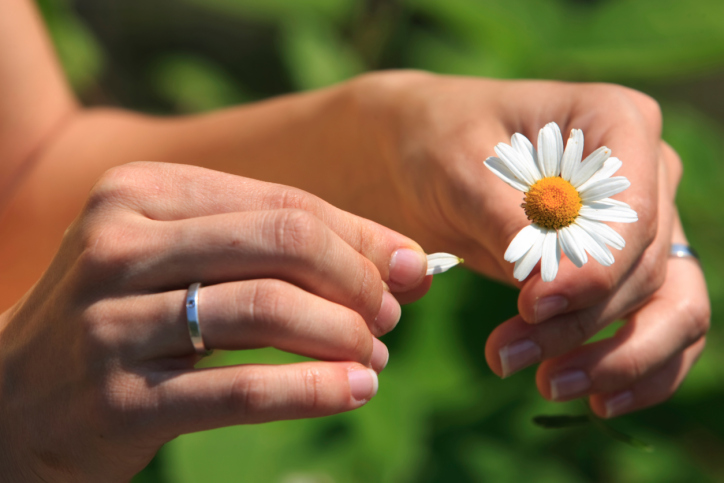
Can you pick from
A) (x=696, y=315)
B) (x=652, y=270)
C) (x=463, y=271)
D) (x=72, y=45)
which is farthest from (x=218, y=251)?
(x=72, y=45)

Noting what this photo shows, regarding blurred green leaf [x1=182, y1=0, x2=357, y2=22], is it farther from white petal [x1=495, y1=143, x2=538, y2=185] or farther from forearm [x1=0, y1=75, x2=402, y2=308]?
white petal [x1=495, y1=143, x2=538, y2=185]

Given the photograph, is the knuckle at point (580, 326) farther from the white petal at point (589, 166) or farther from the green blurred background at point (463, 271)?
the green blurred background at point (463, 271)

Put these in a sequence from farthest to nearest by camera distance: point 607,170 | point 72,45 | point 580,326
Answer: point 72,45
point 580,326
point 607,170

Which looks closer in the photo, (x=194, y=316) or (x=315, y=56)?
(x=194, y=316)

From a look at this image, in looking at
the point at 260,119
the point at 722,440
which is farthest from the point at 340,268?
the point at 722,440

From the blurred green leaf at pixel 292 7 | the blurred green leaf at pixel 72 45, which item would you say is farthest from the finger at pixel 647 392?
the blurred green leaf at pixel 72 45

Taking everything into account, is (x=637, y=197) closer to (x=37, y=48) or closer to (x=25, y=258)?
(x=25, y=258)

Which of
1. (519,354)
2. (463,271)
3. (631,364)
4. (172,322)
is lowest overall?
(463,271)

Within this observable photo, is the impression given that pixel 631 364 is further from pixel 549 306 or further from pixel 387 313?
pixel 387 313

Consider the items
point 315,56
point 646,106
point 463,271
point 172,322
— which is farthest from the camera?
point 315,56
